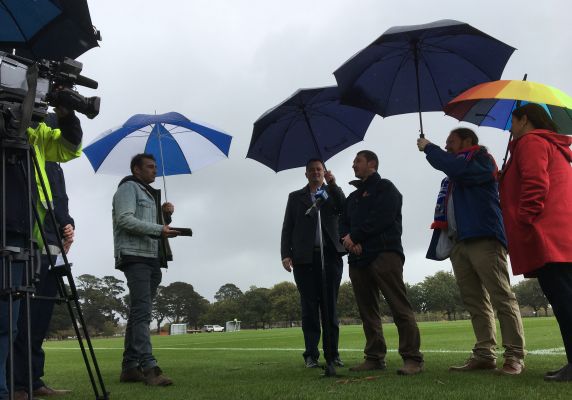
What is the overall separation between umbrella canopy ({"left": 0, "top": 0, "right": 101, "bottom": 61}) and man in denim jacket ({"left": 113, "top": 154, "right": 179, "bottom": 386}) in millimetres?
1775

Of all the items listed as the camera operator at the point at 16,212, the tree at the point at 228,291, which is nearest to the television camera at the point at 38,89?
the camera operator at the point at 16,212

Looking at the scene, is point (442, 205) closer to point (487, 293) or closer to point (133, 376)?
point (487, 293)

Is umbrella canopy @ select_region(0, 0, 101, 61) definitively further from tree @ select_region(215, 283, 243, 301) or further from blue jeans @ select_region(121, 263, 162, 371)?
tree @ select_region(215, 283, 243, 301)

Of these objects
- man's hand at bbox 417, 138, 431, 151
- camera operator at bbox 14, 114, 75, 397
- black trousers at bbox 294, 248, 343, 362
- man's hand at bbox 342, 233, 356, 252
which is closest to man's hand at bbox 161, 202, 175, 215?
camera operator at bbox 14, 114, 75, 397

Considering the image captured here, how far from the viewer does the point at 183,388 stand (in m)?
4.53

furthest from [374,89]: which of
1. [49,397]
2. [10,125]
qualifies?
[49,397]

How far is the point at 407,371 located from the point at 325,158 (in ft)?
9.61

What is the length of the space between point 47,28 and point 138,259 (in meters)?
2.32

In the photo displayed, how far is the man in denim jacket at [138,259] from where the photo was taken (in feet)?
15.9

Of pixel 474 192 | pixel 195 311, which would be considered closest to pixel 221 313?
pixel 195 311

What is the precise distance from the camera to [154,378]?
4727 millimetres

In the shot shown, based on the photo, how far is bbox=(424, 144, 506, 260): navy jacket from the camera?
4711 mm

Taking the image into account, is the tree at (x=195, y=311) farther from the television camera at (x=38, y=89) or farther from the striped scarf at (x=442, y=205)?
the television camera at (x=38, y=89)

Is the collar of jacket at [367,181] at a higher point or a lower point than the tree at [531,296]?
higher
